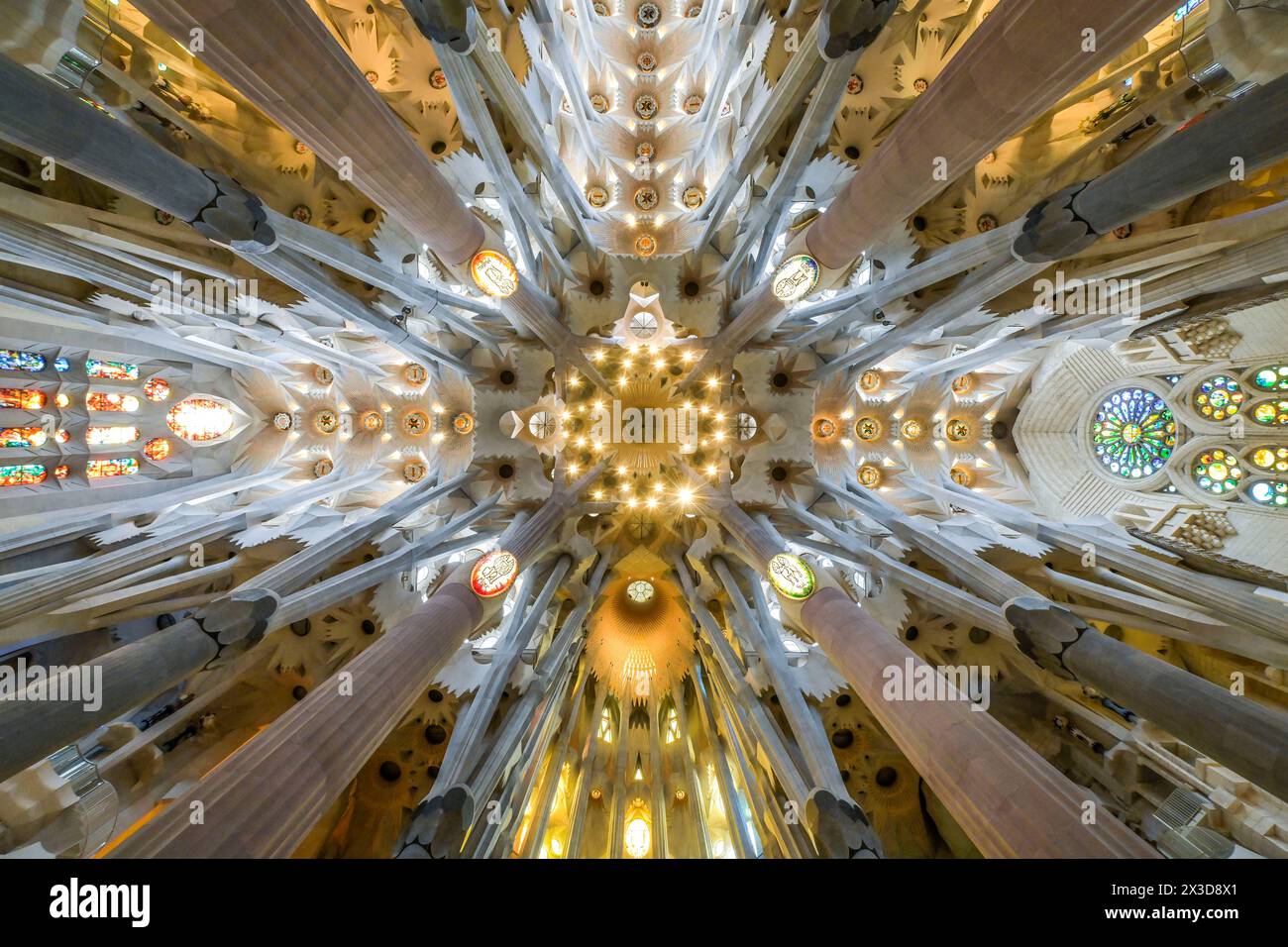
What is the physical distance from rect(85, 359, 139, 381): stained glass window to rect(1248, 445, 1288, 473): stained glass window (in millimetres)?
30607

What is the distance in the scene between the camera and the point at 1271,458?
14172mm

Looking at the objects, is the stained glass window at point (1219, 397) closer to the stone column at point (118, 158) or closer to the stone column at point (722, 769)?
the stone column at point (722, 769)

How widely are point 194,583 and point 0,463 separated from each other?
16.8 ft

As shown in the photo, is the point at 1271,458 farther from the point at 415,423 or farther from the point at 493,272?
the point at 415,423

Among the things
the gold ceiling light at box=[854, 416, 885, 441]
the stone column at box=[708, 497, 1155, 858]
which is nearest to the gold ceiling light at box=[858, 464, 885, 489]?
the gold ceiling light at box=[854, 416, 885, 441]

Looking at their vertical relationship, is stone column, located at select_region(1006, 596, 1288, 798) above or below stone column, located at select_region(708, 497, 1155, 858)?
above

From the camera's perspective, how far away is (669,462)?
56.7 feet

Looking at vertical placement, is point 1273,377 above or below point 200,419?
above

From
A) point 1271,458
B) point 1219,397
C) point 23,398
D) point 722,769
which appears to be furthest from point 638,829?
point 1219,397

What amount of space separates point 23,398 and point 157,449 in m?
3.11

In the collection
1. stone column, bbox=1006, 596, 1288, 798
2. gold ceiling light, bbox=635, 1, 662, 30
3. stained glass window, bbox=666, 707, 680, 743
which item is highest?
gold ceiling light, bbox=635, 1, 662, 30

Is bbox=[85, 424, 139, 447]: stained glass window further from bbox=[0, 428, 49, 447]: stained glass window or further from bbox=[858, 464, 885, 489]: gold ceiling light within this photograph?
bbox=[858, 464, 885, 489]: gold ceiling light

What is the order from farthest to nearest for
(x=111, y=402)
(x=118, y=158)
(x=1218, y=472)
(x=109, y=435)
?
(x=1218, y=472), (x=111, y=402), (x=109, y=435), (x=118, y=158)

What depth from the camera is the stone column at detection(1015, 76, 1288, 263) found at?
5168 millimetres
